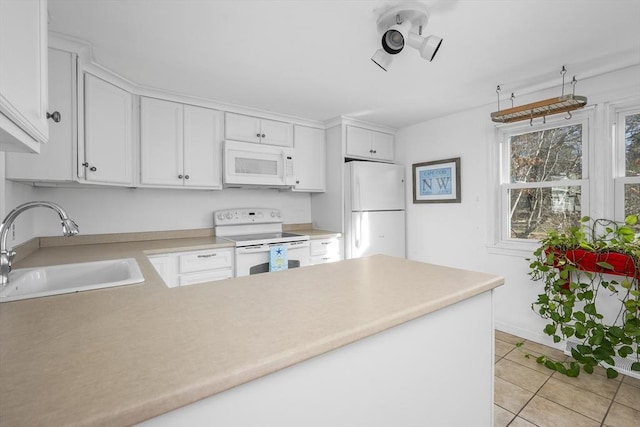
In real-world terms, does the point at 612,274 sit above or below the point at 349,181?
below

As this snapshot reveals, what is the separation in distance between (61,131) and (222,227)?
1.55 m

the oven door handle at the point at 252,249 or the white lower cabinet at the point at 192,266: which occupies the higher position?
the oven door handle at the point at 252,249

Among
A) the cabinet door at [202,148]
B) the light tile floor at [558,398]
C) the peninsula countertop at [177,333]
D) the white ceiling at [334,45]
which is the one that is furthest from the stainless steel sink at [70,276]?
the light tile floor at [558,398]

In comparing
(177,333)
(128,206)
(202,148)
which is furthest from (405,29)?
(128,206)

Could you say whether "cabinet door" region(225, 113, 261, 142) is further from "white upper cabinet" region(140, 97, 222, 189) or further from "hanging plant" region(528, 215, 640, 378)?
"hanging plant" region(528, 215, 640, 378)

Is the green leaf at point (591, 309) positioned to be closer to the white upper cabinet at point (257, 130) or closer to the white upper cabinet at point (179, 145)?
the white upper cabinet at point (257, 130)

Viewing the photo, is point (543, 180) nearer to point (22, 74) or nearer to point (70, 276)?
point (22, 74)

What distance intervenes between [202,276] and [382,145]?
2.63 m

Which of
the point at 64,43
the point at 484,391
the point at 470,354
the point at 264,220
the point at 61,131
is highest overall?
the point at 64,43

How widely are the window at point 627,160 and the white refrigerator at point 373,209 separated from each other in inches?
76.5

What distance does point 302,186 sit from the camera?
3504 millimetres

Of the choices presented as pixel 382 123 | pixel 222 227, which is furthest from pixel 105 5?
pixel 382 123

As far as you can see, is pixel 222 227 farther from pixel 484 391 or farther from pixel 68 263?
pixel 484 391

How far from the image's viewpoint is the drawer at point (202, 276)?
97.9 inches
